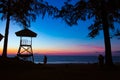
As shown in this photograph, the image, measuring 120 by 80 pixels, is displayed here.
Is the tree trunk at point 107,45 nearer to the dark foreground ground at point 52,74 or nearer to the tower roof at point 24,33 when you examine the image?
the dark foreground ground at point 52,74

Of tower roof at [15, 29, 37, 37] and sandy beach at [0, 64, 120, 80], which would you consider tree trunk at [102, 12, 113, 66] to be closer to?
sandy beach at [0, 64, 120, 80]

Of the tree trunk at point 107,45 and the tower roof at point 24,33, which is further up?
the tower roof at point 24,33

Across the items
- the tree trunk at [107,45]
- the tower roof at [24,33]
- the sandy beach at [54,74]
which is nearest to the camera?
the sandy beach at [54,74]

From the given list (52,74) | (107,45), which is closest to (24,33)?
(107,45)

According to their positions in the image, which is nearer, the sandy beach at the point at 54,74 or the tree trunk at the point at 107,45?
the sandy beach at the point at 54,74

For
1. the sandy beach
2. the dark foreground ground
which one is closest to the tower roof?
the dark foreground ground

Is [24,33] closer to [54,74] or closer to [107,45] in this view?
[107,45]

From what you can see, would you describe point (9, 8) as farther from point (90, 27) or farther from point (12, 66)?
point (90, 27)

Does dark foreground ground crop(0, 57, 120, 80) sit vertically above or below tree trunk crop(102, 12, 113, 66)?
below

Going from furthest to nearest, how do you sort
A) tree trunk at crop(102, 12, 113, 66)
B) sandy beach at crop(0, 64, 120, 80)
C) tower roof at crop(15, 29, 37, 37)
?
tower roof at crop(15, 29, 37, 37) → tree trunk at crop(102, 12, 113, 66) → sandy beach at crop(0, 64, 120, 80)

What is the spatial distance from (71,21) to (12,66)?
927 cm

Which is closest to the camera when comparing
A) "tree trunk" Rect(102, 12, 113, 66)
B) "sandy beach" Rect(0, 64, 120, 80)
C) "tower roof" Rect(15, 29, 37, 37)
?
"sandy beach" Rect(0, 64, 120, 80)

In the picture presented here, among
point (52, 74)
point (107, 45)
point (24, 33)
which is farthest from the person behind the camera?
point (24, 33)

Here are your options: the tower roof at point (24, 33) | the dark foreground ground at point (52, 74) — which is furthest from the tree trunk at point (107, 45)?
the tower roof at point (24, 33)
